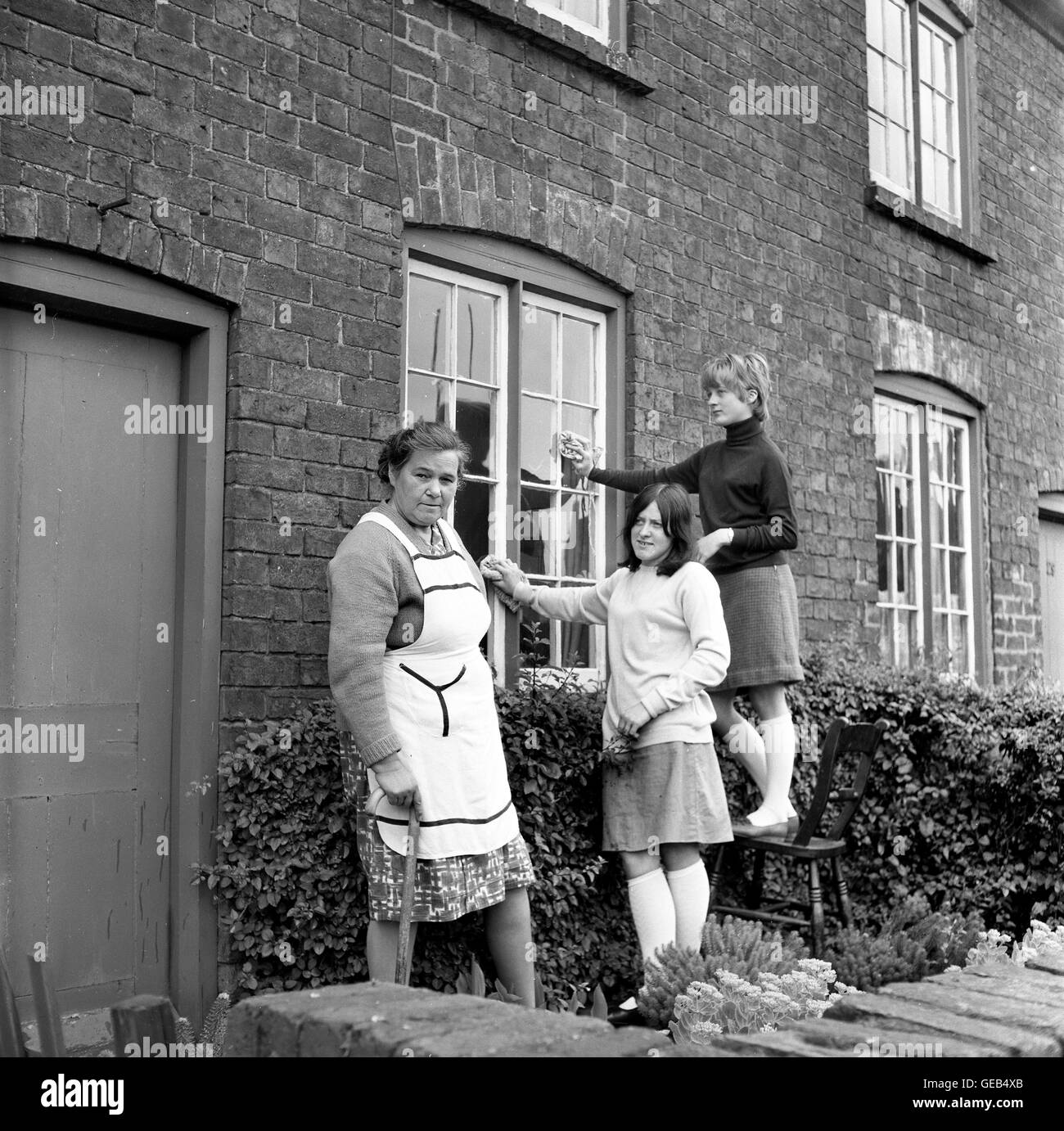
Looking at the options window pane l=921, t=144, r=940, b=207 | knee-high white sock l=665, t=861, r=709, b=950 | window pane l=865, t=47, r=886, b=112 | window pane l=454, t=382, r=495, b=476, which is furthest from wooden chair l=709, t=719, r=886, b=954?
window pane l=921, t=144, r=940, b=207

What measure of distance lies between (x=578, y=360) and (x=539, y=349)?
0.98ft

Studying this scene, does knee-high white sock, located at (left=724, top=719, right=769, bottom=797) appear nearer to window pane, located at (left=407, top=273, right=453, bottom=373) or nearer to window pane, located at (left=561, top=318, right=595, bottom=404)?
window pane, located at (left=561, top=318, right=595, bottom=404)

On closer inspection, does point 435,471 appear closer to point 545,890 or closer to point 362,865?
point 362,865

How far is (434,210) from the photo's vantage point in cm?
539

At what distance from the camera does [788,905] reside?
5.61m

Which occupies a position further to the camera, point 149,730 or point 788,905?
point 788,905

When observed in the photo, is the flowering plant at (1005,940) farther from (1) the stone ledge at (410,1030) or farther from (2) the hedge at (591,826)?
(1) the stone ledge at (410,1030)

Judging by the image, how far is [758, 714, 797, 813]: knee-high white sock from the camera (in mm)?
5469

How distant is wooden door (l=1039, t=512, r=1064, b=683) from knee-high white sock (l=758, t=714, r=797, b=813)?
533cm

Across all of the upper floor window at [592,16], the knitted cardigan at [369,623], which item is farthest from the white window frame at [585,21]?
the knitted cardigan at [369,623]

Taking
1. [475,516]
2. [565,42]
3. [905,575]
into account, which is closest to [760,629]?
[475,516]

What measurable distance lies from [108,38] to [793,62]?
4.58m

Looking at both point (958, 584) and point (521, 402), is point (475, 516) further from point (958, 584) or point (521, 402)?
point (958, 584)
